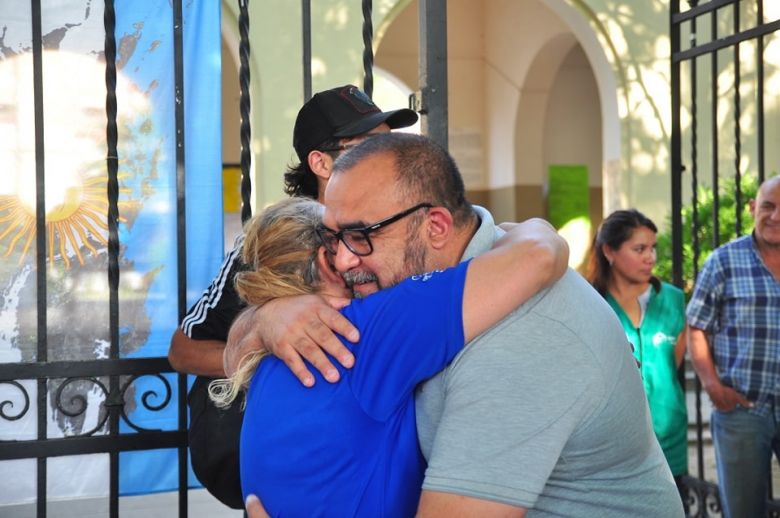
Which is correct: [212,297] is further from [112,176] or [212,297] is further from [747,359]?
[747,359]

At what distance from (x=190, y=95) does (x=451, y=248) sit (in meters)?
1.63

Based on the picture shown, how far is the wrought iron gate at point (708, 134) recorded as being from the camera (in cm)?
479

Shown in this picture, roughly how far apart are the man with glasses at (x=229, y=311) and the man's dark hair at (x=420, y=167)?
0.79m

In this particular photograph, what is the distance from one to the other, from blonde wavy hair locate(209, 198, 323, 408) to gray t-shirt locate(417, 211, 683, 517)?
42cm

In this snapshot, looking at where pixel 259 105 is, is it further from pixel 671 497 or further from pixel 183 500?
pixel 671 497

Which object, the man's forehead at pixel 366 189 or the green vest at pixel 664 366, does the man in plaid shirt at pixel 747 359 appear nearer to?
the green vest at pixel 664 366

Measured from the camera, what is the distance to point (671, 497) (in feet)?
6.39

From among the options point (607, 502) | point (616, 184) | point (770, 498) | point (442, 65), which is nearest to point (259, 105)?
point (616, 184)

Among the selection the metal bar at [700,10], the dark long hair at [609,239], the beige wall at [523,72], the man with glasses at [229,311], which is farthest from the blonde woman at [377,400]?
the beige wall at [523,72]

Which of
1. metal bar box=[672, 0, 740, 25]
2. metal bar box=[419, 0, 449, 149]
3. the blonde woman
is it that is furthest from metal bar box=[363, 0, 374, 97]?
metal bar box=[672, 0, 740, 25]

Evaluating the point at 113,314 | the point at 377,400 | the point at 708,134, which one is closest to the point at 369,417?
the point at 377,400

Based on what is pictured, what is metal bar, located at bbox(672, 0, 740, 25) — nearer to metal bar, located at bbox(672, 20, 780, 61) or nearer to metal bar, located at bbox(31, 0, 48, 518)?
metal bar, located at bbox(672, 20, 780, 61)

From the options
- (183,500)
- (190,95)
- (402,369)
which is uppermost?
(190,95)

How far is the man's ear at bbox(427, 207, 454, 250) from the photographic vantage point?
188 centimetres
